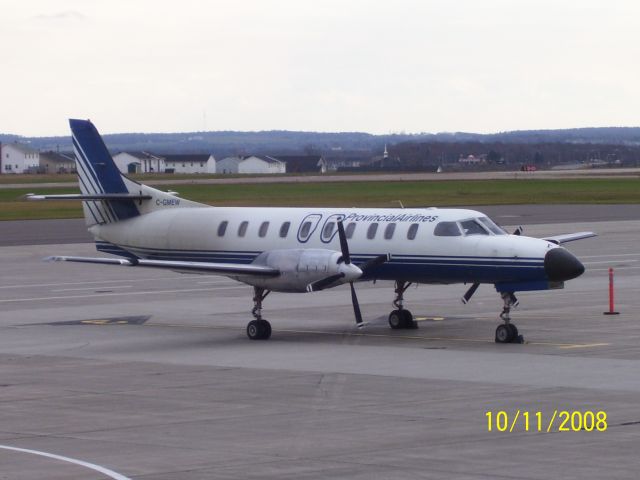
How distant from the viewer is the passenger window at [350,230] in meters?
27.9

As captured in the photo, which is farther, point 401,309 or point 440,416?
point 401,309

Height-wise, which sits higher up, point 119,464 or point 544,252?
point 544,252

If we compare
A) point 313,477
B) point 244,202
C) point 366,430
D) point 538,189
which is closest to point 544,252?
point 366,430

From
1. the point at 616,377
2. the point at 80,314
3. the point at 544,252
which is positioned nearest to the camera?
the point at 616,377

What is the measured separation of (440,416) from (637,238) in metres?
43.6

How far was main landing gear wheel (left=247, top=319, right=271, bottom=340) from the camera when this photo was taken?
27.3m

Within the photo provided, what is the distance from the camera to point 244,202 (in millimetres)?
97000

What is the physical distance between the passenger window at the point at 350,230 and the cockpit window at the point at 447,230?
202cm

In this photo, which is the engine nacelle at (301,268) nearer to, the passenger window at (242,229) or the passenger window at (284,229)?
the passenger window at (284,229)

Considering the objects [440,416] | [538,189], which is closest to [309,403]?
[440,416]

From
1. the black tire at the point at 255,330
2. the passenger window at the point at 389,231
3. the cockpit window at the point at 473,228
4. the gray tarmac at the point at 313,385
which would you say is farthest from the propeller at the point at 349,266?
the cockpit window at the point at 473,228

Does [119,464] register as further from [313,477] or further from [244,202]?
[244,202]

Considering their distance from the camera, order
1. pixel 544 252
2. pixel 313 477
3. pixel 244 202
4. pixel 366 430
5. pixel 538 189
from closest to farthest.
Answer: pixel 313 477
pixel 366 430
pixel 544 252
pixel 244 202
pixel 538 189
